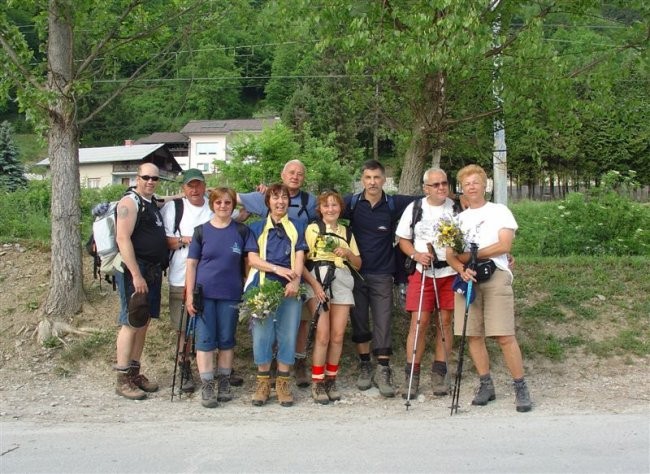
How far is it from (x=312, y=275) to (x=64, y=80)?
12.6ft

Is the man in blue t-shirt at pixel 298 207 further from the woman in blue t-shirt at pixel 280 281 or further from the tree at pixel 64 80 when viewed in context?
Result: the tree at pixel 64 80

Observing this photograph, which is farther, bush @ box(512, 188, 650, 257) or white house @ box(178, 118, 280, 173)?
white house @ box(178, 118, 280, 173)

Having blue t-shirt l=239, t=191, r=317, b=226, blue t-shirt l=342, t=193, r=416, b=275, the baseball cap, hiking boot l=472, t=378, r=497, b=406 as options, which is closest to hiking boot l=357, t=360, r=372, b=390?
blue t-shirt l=342, t=193, r=416, b=275

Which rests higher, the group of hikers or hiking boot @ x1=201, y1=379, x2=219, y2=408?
the group of hikers

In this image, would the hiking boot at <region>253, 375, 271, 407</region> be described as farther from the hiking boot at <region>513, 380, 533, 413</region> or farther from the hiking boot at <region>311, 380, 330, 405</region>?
the hiking boot at <region>513, 380, 533, 413</region>

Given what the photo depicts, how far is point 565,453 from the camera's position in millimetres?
4461

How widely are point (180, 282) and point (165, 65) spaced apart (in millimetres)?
3560

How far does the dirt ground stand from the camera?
18.6 ft

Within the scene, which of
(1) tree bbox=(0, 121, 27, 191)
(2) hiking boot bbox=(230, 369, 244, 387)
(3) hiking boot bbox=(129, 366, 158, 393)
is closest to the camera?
(3) hiking boot bbox=(129, 366, 158, 393)

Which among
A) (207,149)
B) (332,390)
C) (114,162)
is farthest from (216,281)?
(207,149)

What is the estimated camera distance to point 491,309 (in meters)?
5.70

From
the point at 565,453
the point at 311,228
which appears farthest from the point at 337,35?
the point at 565,453

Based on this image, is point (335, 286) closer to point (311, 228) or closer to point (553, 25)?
point (311, 228)

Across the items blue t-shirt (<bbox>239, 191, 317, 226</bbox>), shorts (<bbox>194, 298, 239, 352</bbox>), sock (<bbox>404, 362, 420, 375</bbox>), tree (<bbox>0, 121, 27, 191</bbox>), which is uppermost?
tree (<bbox>0, 121, 27, 191</bbox>)
